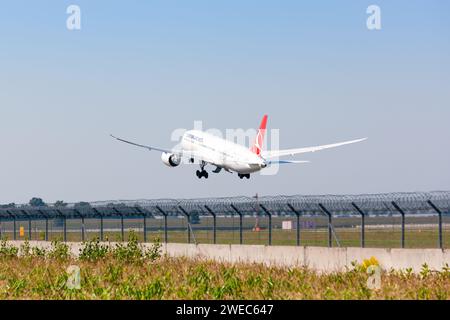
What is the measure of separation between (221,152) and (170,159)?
4.47 m

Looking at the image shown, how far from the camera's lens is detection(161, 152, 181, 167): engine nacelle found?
81688mm

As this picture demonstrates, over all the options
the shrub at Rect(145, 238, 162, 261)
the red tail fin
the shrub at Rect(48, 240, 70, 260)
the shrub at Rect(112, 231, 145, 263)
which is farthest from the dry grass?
the red tail fin

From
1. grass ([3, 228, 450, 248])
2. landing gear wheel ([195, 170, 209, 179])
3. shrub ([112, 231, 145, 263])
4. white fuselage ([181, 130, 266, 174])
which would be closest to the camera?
shrub ([112, 231, 145, 263])

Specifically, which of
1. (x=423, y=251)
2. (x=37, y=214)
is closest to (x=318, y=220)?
(x=37, y=214)

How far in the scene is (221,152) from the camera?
8119cm

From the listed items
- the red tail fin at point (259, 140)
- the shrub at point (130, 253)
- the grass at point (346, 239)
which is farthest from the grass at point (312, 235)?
the red tail fin at point (259, 140)

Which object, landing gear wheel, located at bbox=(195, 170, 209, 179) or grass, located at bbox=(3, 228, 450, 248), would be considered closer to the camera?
grass, located at bbox=(3, 228, 450, 248)

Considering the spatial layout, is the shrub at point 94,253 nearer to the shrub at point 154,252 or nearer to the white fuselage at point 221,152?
the shrub at point 154,252

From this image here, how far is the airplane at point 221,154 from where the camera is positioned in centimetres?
7894

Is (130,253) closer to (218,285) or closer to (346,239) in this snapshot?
(218,285)

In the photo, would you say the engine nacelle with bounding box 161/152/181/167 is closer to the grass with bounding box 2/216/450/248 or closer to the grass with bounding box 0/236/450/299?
the grass with bounding box 2/216/450/248

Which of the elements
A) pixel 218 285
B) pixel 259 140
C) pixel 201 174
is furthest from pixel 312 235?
pixel 218 285
